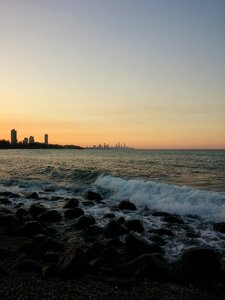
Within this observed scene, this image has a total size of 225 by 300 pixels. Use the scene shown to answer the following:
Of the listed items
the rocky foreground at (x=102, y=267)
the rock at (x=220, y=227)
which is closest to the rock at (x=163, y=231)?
the rocky foreground at (x=102, y=267)

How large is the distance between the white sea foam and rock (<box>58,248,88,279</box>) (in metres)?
7.36

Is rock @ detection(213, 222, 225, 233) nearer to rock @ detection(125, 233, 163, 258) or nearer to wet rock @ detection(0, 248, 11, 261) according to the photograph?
rock @ detection(125, 233, 163, 258)

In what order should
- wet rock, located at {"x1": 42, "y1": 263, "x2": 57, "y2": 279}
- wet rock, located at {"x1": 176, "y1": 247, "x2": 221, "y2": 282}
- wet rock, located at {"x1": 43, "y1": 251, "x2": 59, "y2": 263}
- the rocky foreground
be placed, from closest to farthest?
the rocky foreground
wet rock, located at {"x1": 42, "y1": 263, "x2": 57, "y2": 279}
wet rock, located at {"x1": 176, "y1": 247, "x2": 221, "y2": 282}
wet rock, located at {"x1": 43, "y1": 251, "x2": 59, "y2": 263}

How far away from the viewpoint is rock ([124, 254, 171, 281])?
7.29 metres

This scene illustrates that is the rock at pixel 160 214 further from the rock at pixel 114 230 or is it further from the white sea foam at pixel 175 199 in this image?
the rock at pixel 114 230

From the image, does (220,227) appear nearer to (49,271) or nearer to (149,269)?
(149,269)

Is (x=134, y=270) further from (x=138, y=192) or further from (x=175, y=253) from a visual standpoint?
(x=138, y=192)

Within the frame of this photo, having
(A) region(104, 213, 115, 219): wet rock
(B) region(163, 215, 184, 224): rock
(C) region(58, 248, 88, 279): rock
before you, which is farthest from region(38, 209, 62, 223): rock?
(C) region(58, 248, 88, 279): rock

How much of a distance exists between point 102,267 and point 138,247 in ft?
5.97

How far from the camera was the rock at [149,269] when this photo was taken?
7.29m

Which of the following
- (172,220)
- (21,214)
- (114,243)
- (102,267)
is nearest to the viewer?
(102,267)

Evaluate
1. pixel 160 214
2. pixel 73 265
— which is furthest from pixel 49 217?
pixel 73 265

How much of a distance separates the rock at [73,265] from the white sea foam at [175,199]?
7.36 m

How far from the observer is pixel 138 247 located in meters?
9.08
